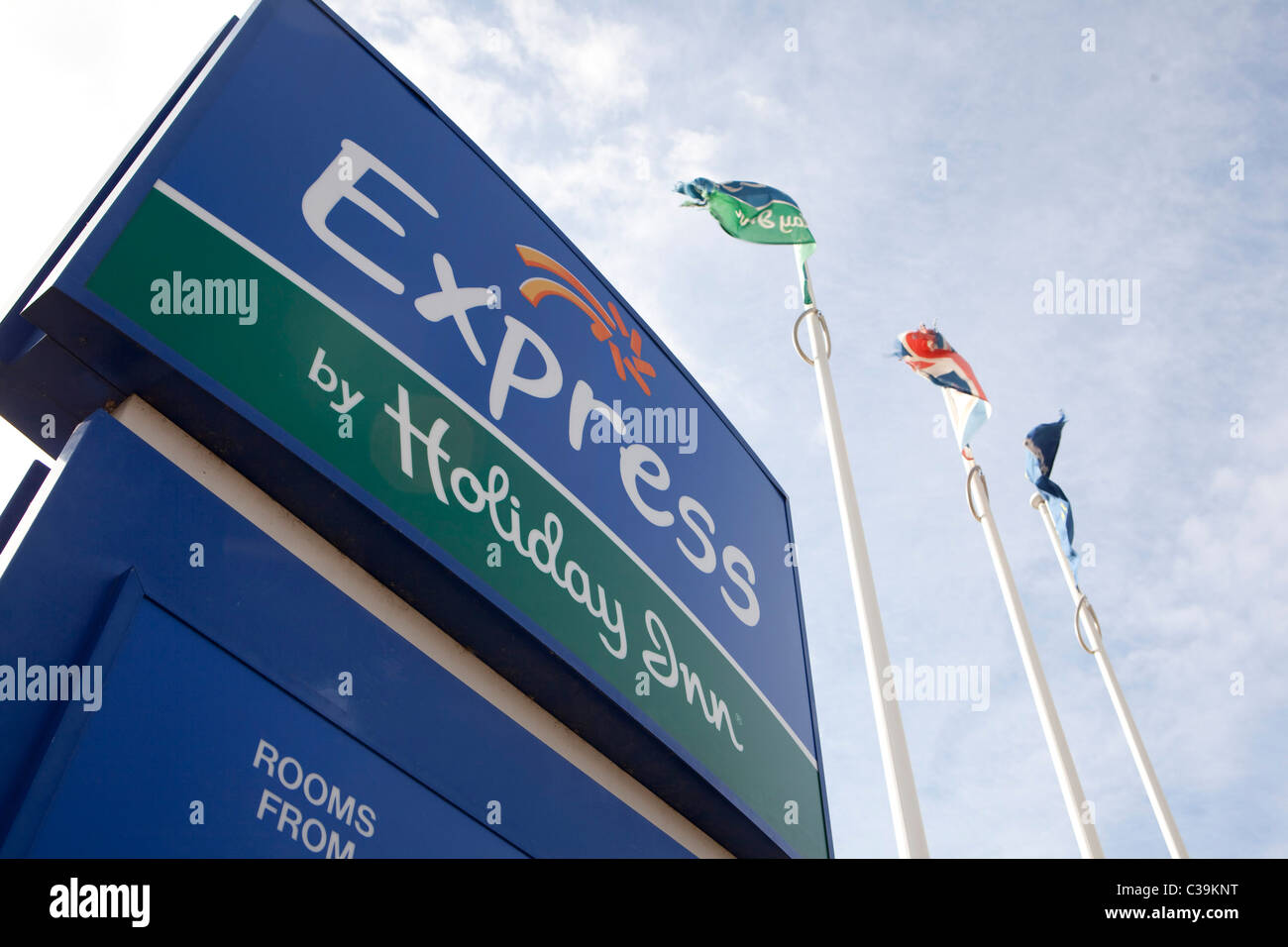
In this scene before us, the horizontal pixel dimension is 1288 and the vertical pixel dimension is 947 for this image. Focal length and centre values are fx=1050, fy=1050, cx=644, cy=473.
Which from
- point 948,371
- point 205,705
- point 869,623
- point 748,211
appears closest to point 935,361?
point 948,371

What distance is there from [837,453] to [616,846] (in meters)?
4.05

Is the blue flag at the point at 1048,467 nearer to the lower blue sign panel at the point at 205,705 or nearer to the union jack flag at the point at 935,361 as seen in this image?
the union jack flag at the point at 935,361

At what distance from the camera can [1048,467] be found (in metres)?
13.1

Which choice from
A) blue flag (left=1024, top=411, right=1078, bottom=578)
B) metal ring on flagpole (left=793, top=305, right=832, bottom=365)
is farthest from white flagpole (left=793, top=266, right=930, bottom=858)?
blue flag (left=1024, top=411, right=1078, bottom=578)

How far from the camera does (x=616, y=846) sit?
15.1ft

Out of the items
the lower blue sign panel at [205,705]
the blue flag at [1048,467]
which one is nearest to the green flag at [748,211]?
the blue flag at [1048,467]

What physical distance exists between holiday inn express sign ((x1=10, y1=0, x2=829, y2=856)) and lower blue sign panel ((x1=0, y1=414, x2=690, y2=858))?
0.33 meters

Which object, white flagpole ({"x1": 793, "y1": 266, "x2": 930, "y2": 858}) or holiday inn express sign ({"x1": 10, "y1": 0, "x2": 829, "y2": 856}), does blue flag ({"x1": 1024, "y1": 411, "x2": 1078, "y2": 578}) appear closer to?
white flagpole ({"x1": 793, "y1": 266, "x2": 930, "y2": 858})

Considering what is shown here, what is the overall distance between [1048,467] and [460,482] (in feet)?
34.4

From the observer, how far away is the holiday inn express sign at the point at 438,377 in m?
3.62

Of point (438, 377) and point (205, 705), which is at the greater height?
point (438, 377)

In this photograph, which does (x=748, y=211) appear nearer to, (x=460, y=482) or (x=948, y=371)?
(x=948, y=371)

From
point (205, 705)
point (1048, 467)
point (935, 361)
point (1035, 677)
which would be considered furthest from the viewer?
point (1048, 467)

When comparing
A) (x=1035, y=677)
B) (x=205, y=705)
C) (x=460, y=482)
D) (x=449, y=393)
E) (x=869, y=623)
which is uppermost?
(x=1035, y=677)
